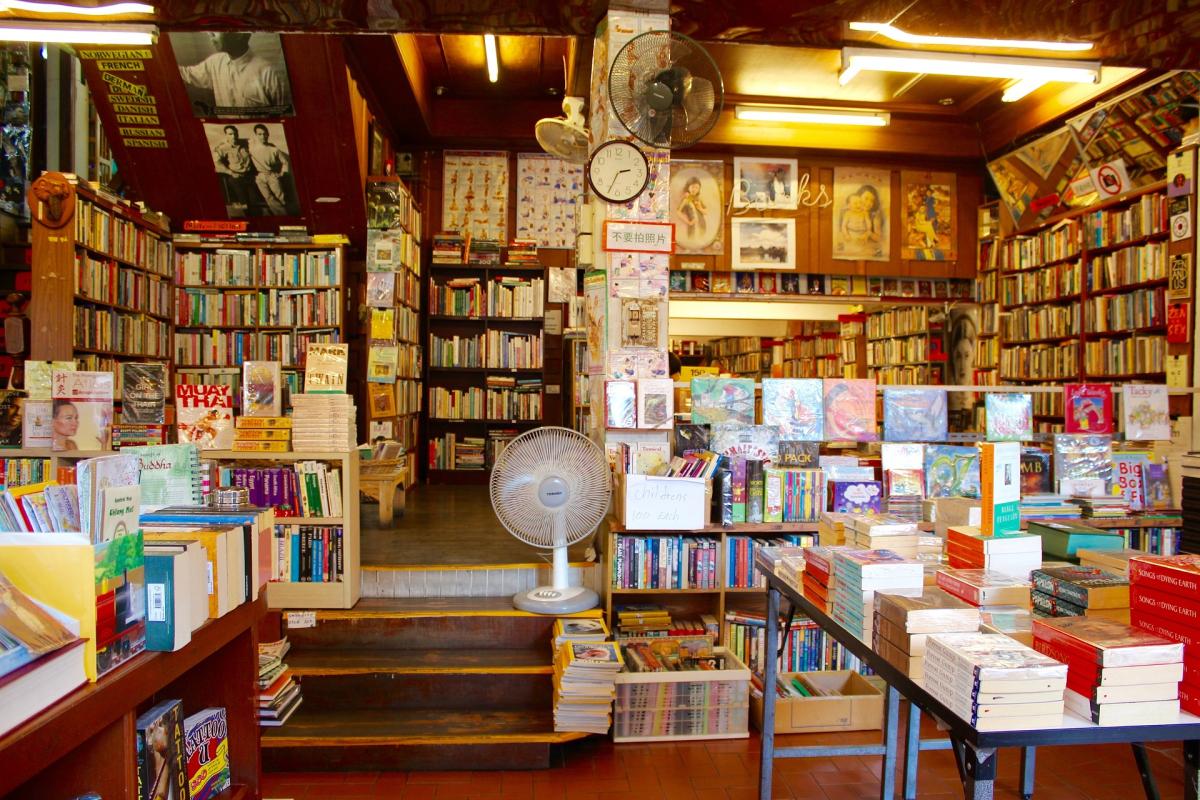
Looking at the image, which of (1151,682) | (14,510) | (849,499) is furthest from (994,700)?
(849,499)

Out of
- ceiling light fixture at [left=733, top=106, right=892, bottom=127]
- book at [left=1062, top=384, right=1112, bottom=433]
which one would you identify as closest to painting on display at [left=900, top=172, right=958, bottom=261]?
ceiling light fixture at [left=733, top=106, right=892, bottom=127]

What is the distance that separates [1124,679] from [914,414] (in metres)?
2.64

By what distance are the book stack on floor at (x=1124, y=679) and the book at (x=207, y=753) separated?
1.80 meters

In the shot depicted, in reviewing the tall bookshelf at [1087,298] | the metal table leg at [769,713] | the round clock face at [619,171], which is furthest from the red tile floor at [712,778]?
the tall bookshelf at [1087,298]

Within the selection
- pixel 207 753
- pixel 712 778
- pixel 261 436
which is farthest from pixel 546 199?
pixel 207 753

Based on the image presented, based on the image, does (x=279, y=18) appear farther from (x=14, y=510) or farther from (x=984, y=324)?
(x=984, y=324)

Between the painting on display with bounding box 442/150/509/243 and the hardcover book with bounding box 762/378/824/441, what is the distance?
474 centimetres

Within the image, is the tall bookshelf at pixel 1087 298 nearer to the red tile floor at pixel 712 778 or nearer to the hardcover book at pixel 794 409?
the hardcover book at pixel 794 409

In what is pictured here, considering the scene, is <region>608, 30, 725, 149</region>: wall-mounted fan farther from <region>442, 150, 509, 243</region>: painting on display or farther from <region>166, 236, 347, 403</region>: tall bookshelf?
<region>442, 150, 509, 243</region>: painting on display

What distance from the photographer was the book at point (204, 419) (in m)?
3.77

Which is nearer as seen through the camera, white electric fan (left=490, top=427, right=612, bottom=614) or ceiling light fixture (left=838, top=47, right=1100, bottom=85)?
white electric fan (left=490, top=427, right=612, bottom=614)

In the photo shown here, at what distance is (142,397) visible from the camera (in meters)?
3.83

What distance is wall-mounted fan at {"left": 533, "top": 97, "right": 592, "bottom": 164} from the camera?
173 inches

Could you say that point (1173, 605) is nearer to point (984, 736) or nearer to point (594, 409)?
point (984, 736)
